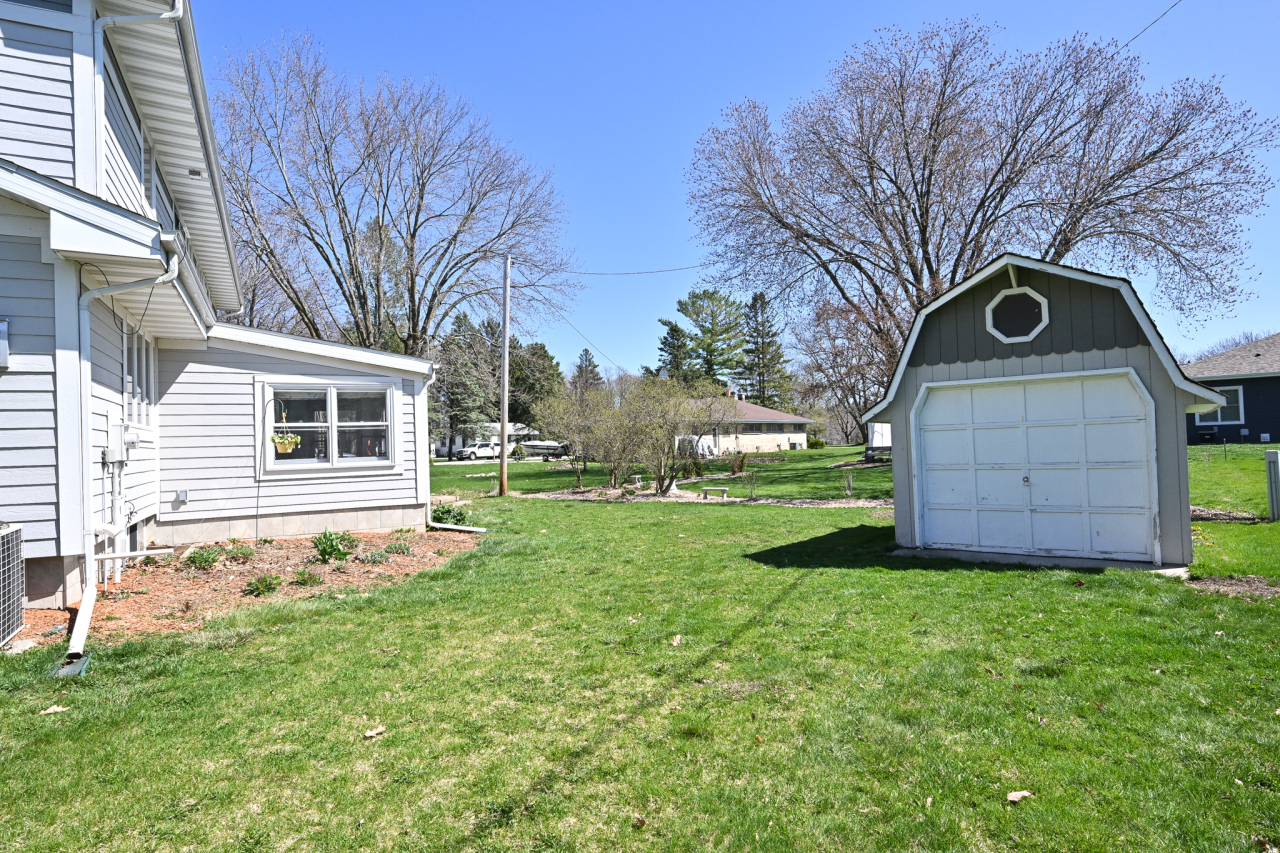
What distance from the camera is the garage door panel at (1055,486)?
25.1 ft

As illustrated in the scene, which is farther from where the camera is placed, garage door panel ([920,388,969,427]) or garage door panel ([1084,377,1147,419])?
garage door panel ([920,388,969,427])

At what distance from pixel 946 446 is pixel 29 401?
31.1ft

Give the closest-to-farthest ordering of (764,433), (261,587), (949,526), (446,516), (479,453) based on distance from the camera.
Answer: (261,587) < (949,526) < (446,516) < (479,453) < (764,433)

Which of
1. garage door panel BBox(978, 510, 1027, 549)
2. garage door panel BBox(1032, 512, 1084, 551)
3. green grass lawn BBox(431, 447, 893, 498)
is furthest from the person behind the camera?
green grass lawn BBox(431, 447, 893, 498)

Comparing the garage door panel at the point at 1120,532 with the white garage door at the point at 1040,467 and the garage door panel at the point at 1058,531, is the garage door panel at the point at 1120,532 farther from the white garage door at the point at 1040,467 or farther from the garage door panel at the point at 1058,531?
the garage door panel at the point at 1058,531

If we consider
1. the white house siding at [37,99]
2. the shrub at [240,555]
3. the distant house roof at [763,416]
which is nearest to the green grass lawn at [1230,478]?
the shrub at [240,555]

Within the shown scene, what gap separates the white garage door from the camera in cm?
730

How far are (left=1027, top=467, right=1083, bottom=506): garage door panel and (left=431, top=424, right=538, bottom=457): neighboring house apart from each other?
4456cm

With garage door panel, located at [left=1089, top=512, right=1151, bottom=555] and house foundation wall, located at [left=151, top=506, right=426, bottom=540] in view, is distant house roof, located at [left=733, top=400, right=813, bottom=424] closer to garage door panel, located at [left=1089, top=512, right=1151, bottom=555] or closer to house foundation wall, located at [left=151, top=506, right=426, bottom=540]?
house foundation wall, located at [left=151, top=506, right=426, bottom=540]

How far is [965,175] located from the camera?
19750 mm

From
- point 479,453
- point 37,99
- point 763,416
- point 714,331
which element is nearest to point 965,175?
point 37,99

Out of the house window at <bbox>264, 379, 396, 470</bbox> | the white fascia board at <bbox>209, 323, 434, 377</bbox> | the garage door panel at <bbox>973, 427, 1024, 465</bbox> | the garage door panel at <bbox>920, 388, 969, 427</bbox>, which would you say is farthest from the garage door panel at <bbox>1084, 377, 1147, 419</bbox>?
the house window at <bbox>264, 379, 396, 470</bbox>

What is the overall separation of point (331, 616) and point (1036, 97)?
22.2 m

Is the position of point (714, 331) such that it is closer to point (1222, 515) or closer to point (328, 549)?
point (1222, 515)
